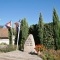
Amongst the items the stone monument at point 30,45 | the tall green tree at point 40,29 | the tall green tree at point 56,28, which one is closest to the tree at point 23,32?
the tall green tree at point 40,29

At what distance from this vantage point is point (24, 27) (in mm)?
34219

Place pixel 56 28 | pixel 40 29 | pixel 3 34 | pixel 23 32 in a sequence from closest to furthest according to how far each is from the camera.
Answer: pixel 56 28
pixel 40 29
pixel 23 32
pixel 3 34

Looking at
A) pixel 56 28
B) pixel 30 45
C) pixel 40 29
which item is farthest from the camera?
pixel 40 29

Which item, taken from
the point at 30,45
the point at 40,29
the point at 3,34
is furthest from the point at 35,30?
the point at 3,34

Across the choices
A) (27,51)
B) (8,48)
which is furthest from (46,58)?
(8,48)

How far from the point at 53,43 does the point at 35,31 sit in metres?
4.11

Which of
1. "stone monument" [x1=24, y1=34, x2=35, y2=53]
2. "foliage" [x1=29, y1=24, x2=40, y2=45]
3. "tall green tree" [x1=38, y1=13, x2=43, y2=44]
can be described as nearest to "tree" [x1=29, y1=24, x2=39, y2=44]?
"foliage" [x1=29, y1=24, x2=40, y2=45]

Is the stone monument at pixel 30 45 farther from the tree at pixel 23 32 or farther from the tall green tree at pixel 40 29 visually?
the tree at pixel 23 32

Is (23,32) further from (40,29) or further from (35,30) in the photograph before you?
(40,29)

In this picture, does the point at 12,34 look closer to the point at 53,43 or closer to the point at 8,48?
the point at 8,48

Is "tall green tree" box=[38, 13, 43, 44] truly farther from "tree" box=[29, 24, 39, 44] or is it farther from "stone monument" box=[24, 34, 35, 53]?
"stone monument" box=[24, 34, 35, 53]

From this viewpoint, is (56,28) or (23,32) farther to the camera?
(23,32)

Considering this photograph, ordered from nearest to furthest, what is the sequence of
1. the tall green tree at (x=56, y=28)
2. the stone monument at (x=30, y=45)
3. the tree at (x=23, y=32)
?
the stone monument at (x=30, y=45)
the tall green tree at (x=56, y=28)
the tree at (x=23, y=32)

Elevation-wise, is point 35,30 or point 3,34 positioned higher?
point 3,34
